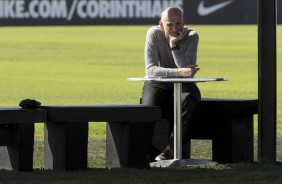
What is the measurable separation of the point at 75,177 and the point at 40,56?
2068 cm

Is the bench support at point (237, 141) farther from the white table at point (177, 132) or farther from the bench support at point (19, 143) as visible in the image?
the bench support at point (19, 143)

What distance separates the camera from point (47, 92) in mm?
19984

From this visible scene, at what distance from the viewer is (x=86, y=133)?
348 inches

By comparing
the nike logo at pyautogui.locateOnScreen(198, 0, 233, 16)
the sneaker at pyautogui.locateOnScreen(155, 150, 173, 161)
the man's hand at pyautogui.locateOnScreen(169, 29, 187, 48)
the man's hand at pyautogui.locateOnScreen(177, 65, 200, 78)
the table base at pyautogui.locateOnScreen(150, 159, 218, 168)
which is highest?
the nike logo at pyautogui.locateOnScreen(198, 0, 233, 16)

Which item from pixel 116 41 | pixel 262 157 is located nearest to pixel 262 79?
pixel 262 157

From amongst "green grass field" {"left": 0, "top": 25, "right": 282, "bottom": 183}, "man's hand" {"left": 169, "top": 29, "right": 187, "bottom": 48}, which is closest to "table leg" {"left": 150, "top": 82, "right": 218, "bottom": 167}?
"man's hand" {"left": 169, "top": 29, "right": 187, "bottom": 48}

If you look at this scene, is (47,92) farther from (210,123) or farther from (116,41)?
(116,41)

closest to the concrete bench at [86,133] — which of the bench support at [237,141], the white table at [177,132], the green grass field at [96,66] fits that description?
the white table at [177,132]

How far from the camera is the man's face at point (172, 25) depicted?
366 inches

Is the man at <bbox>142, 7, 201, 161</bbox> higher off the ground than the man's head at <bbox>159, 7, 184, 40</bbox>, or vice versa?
the man's head at <bbox>159, 7, 184, 40</bbox>

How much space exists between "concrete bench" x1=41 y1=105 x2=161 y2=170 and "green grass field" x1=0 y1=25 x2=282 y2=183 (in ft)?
2.04

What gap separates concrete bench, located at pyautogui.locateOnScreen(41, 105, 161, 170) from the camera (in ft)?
28.5

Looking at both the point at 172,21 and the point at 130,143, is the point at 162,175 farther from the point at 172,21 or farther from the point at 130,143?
the point at 172,21

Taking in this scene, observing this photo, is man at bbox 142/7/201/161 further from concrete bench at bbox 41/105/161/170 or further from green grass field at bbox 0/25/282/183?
green grass field at bbox 0/25/282/183
